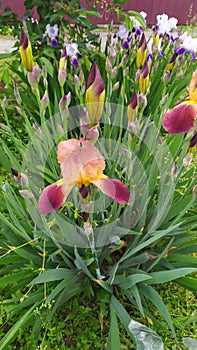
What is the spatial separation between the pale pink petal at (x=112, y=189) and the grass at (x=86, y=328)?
536mm

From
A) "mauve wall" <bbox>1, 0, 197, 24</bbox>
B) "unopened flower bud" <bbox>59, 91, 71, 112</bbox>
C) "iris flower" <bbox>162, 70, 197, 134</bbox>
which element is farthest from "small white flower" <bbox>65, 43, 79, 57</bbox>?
"mauve wall" <bbox>1, 0, 197, 24</bbox>

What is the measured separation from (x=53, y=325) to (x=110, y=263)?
1.01 feet

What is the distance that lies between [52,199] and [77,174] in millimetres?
96

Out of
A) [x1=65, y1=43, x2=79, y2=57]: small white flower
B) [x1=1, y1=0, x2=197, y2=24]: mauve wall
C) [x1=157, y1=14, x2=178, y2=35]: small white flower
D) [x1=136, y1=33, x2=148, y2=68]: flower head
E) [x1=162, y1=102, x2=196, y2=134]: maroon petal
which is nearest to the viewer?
[x1=162, y1=102, x2=196, y2=134]: maroon petal

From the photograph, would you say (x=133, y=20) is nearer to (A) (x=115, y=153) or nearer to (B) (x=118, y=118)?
(B) (x=118, y=118)

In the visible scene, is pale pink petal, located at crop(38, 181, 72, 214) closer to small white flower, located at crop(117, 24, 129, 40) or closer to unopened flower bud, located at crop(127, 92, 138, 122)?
unopened flower bud, located at crop(127, 92, 138, 122)

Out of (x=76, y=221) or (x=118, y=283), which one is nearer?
(x=118, y=283)

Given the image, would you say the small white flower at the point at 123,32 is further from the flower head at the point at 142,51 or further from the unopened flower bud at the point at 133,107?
the unopened flower bud at the point at 133,107

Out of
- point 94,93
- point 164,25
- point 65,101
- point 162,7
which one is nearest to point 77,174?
point 94,93

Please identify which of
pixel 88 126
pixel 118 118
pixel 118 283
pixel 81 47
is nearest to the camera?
pixel 88 126

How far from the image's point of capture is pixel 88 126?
1.01 m

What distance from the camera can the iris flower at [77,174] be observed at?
2.94 feet

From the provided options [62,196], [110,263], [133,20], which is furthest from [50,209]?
[133,20]

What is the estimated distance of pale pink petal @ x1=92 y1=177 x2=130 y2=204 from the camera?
94cm
